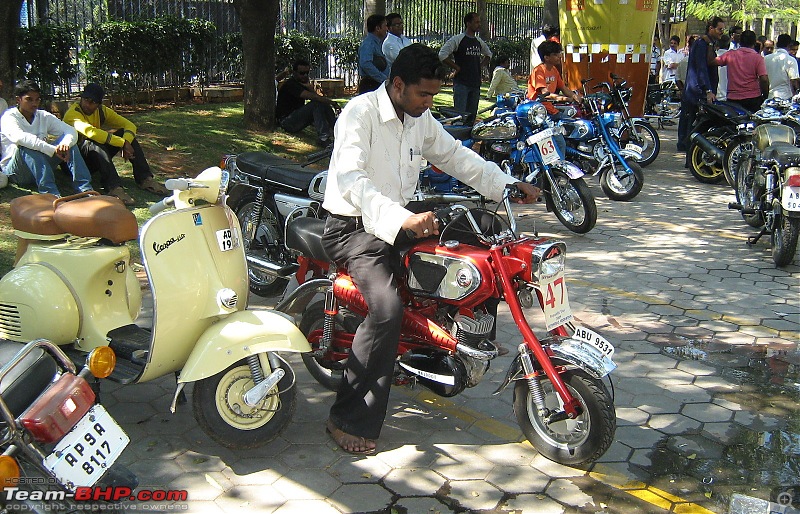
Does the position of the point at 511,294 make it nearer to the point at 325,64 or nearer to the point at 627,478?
the point at 627,478

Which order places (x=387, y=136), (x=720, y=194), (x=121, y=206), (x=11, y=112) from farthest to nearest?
(x=720, y=194) → (x=11, y=112) → (x=121, y=206) → (x=387, y=136)

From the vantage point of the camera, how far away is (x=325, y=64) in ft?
56.4

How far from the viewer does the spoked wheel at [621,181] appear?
374 inches

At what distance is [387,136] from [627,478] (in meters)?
2.00

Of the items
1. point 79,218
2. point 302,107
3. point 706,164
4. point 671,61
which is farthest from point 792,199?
point 671,61

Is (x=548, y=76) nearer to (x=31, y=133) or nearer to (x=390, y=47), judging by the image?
(x=390, y=47)

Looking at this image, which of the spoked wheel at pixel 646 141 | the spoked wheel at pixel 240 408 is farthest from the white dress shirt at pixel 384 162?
the spoked wheel at pixel 646 141

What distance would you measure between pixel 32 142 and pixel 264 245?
2.98 m

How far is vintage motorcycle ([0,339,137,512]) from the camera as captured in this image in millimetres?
2633

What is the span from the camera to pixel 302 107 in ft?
39.1

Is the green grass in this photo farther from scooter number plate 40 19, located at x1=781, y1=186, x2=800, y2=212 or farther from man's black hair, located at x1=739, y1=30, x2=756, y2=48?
man's black hair, located at x1=739, y1=30, x2=756, y2=48

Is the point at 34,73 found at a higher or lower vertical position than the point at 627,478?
higher

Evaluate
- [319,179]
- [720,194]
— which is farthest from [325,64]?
[319,179]

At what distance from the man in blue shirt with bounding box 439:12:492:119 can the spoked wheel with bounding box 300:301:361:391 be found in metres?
8.11
